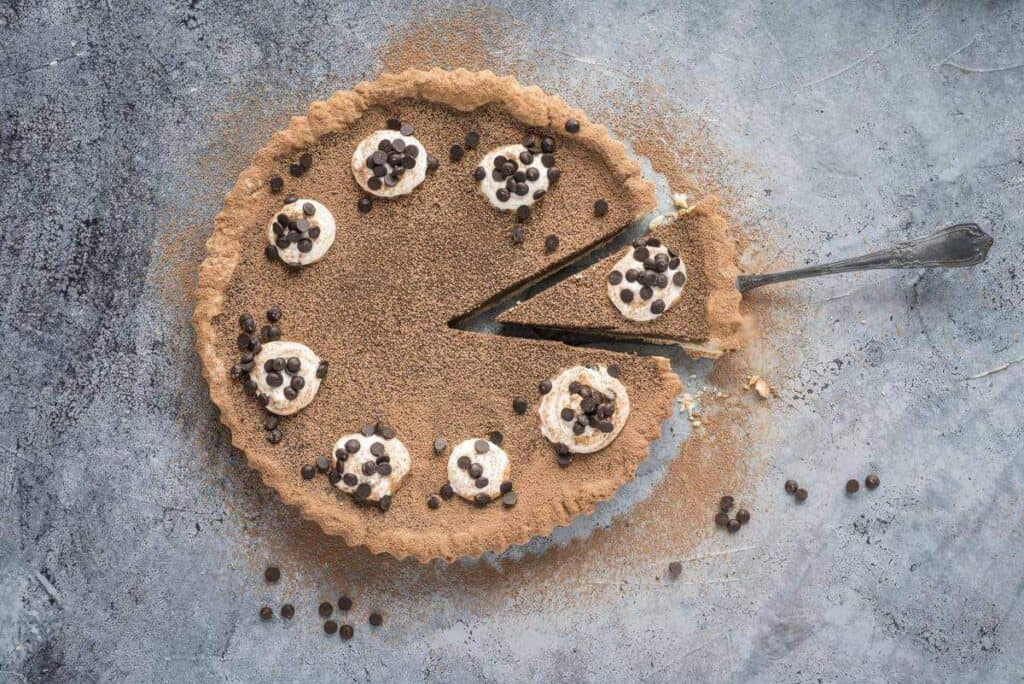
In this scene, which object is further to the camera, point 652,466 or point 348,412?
point 652,466

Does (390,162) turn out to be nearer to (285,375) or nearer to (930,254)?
(285,375)

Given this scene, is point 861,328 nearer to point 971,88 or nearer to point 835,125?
point 835,125

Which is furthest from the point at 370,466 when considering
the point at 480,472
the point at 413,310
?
the point at 413,310

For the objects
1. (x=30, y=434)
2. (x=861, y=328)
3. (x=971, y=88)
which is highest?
(x=971, y=88)

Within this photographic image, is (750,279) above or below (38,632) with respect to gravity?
above

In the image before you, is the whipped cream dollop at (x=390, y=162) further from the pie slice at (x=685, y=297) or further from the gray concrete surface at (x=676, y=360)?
the pie slice at (x=685, y=297)

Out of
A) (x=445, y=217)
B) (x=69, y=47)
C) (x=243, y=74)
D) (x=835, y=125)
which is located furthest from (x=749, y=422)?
(x=69, y=47)
